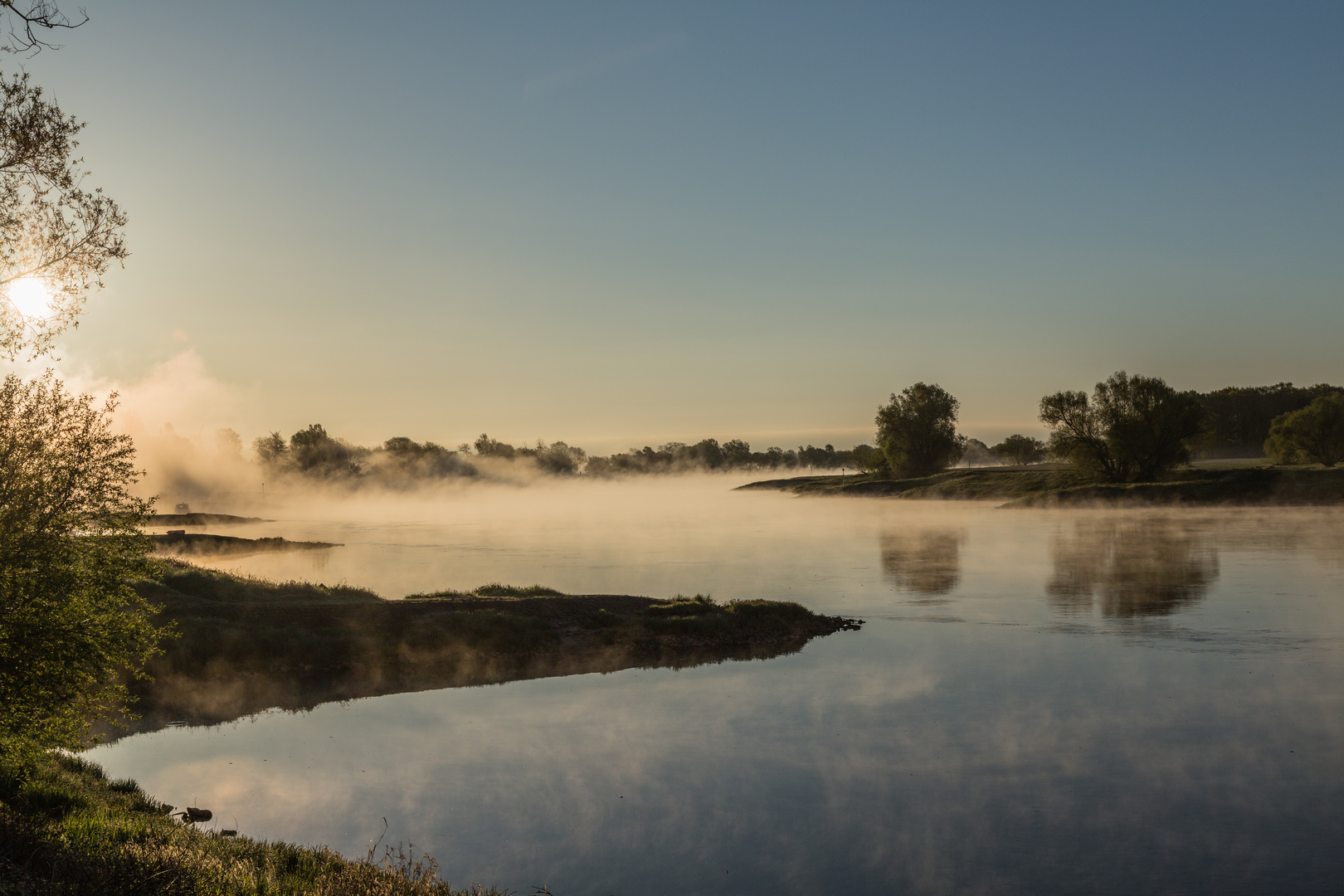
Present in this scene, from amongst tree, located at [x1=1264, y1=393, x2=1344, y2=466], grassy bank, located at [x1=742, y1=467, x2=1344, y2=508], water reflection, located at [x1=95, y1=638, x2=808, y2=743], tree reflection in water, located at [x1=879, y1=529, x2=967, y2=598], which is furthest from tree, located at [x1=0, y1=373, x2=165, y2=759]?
tree, located at [x1=1264, y1=393, x2=1344, y2=466]

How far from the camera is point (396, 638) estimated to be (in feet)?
121

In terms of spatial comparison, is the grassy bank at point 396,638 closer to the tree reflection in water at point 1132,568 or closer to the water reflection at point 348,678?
the water reflection at point 348,678

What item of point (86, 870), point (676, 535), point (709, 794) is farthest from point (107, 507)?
point (676, 535)

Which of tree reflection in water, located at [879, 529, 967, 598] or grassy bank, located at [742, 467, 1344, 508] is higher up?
grassy bank, located at [742, 467, 1344, 508]

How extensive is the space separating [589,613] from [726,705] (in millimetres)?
14416

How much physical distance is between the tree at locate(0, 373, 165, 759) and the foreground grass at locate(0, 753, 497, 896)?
54.2 inches

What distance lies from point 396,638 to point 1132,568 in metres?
51.6

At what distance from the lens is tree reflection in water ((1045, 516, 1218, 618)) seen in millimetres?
49438

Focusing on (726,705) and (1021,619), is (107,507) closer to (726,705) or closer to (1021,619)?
(726,705)

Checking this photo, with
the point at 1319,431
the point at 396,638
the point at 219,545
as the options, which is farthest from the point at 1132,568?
the point at 1319,431

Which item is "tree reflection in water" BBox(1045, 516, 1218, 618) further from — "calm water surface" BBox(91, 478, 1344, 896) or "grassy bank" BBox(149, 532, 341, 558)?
"grassy bank" BBox(149, 532, 341, 558)

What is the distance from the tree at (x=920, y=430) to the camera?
560 ft

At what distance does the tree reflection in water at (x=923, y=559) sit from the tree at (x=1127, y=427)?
36.1m

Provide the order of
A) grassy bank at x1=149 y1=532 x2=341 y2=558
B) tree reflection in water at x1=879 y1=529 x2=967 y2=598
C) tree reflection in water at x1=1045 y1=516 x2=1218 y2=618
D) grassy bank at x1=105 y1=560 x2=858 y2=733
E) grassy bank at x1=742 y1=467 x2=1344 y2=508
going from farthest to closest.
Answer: grassy bank at x1=742 y1=467 x2=1344 y2=508
grassy bank at x1=149 y1=532 x2=341 y2=558
tree reflection in water at x1=879 y1=529 x2=967 y2=598
tree reflection in water at x1=1045 y1=516 x2=1218 y2=618
grassy bank at x1=105 y1=560 x2=858 y2=733
